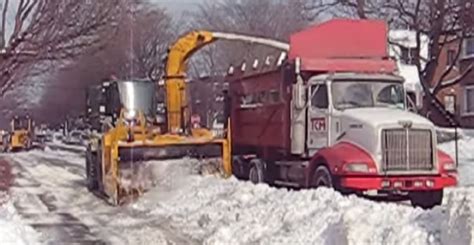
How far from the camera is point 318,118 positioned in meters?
18.8

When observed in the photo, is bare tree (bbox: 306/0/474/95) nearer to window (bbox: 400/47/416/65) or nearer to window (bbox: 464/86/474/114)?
window (bbox: 400/47/416/65)

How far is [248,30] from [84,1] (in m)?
50.7

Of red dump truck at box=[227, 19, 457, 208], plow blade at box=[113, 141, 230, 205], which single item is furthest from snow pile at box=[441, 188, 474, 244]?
plow blade at box=[113, 141, 230, 205]

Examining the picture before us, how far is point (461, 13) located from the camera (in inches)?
1441

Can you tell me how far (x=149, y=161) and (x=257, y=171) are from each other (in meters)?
3.16

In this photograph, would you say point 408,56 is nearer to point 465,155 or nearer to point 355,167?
point 465,155

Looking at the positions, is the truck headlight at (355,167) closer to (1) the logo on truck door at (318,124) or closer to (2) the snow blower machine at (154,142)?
(1) the logo on truck door at (318,124)

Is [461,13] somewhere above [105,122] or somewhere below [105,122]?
above

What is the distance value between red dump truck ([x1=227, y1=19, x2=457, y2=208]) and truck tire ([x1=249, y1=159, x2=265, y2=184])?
0.03m

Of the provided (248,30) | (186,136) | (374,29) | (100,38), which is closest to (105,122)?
(100,38)

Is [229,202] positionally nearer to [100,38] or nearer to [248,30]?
[100,38]

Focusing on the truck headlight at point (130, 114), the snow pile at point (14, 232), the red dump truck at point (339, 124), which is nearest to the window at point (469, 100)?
the truck headlight at point (130, 114)

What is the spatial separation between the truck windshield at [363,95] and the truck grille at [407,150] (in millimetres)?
1427

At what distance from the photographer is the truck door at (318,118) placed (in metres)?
18.5
